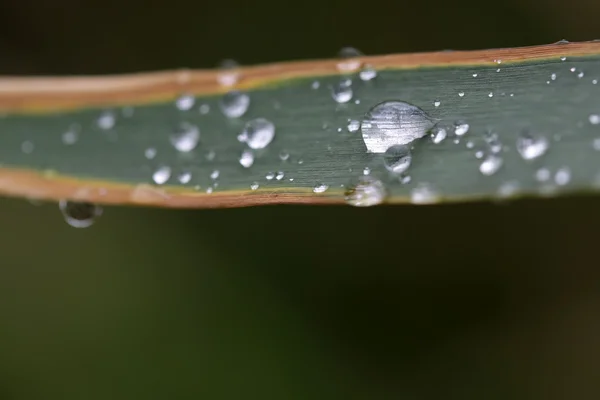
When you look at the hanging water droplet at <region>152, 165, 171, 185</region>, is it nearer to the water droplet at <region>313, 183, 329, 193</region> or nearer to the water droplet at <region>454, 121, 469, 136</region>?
the water droplet at <region>313, 183, 329, 193</region>

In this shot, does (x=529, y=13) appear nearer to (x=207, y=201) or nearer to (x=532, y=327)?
(x=532, y=327)

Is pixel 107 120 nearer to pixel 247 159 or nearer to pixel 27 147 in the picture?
pixel 27 147

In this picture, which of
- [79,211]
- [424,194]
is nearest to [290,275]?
[79,211]

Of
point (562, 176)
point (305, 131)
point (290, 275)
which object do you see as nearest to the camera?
point (562, 176)

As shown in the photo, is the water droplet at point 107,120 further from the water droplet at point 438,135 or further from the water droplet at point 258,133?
the water droplet at point 438,135

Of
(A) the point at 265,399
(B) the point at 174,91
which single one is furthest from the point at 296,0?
(A) the point at 265,399

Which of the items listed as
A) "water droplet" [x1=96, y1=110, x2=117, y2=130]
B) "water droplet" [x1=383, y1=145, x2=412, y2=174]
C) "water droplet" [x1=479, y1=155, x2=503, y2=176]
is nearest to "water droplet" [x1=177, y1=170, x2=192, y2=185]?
"water droplet" [x1=96, y1=110, x2=117, y2=130]
